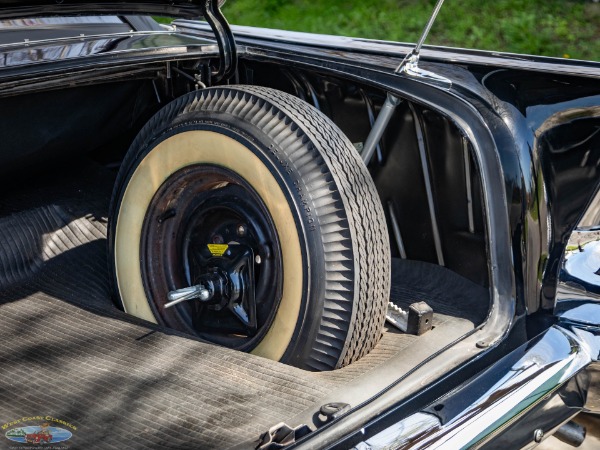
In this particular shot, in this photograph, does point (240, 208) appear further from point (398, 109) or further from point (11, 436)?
point (11, 436)

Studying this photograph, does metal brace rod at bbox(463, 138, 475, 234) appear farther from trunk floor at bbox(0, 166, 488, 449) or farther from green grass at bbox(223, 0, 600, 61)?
green grass at bbox(223, 0, 600, 61)

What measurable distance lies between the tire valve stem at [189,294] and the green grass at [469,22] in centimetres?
473

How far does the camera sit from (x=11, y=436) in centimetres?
Answer: 170

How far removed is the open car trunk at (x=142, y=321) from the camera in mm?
1737

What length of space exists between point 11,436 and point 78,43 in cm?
119

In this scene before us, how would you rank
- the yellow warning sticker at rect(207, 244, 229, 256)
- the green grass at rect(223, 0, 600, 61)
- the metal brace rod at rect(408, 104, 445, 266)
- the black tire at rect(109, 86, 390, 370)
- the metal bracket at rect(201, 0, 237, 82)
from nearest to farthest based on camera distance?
the black tire at rect(109, 86, 390, 370)
the yellow warning sticker at rect(207, 244, 229, 256)
the metal brace rod at rect(408, 104, 445, 266)
the metal bracket at rect(201, 0, 237, 82)
the green grass at rect(223, 0, 600, 61)

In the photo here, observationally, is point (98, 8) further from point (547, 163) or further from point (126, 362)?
point (547, 163)

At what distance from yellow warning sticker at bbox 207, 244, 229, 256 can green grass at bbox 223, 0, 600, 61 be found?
15.1 feet

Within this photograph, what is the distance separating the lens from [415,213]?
2.38 m

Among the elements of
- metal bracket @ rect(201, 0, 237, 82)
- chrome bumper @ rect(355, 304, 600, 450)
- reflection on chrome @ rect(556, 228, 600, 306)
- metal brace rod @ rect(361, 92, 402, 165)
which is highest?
metal bracket @ rect(201, 0, 237, 82)

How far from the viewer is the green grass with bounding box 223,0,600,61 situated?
6.34m

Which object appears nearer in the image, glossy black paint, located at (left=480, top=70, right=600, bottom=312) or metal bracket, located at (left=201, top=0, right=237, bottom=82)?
glossy black paint, located at (left=480, top=70, right=600, bottom=312)

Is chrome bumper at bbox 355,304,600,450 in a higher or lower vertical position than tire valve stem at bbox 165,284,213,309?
lower

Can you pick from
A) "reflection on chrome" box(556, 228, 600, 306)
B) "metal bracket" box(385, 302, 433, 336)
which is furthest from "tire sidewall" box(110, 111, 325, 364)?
"reflection on chrome" box(556, 228, 600, 306)
